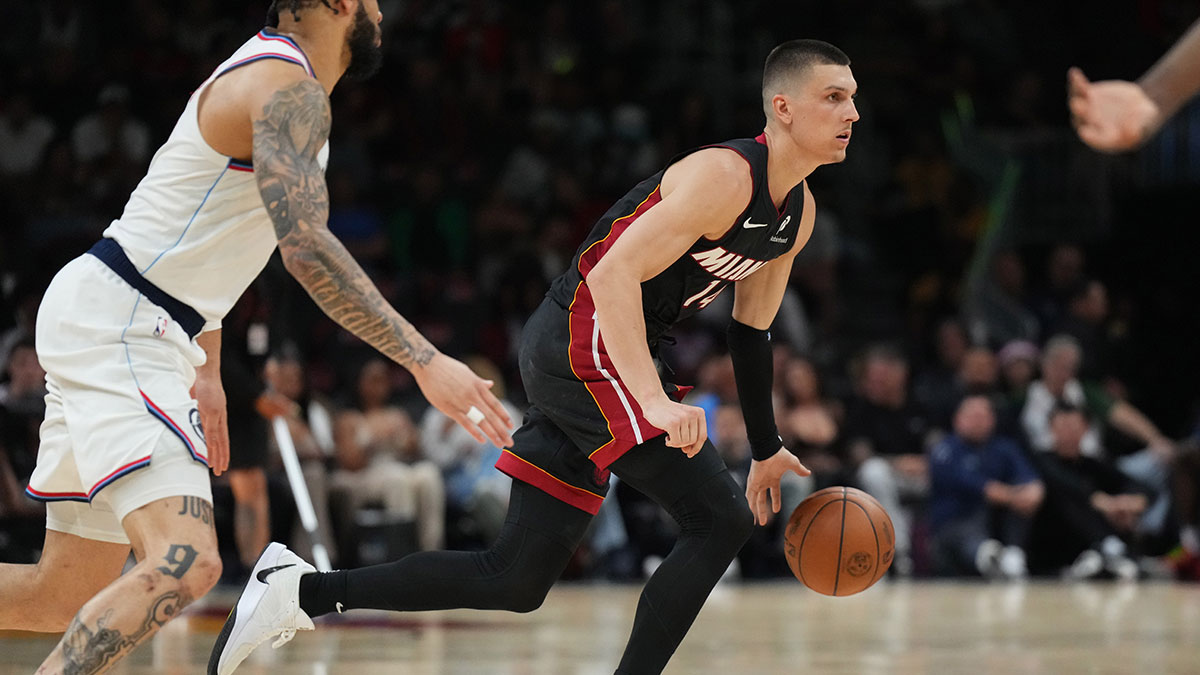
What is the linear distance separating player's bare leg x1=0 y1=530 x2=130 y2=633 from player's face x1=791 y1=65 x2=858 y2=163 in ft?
7.36

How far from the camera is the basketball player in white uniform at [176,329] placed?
3.37 meters

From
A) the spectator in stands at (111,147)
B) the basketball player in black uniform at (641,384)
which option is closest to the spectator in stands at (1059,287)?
the spectator in stands at (111,147)

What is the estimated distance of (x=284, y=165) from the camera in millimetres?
3406

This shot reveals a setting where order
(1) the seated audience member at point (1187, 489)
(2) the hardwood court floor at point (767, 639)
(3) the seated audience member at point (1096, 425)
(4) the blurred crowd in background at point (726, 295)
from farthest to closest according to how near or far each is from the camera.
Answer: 1. (3) the seated audience member at point (1096, 425)
2. (1) the seated audience member at point (1187, 489)
3. (4) the blurred crowd in background at point (726, 295)
4. (2) the hardwood court floor at point (767, 639)

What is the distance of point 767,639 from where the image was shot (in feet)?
23.7

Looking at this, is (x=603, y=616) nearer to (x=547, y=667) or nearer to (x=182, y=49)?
(x=547, y=667)

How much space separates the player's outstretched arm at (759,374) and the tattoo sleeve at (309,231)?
160cm

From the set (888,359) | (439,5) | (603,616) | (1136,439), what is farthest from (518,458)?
(439,5)

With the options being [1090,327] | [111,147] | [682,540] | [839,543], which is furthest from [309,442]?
[1090,327]

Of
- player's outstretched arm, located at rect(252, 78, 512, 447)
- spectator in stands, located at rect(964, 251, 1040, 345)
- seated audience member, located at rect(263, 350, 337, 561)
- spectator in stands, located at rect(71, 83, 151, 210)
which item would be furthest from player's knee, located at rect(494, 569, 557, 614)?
spectator in stands, located at rect(964, 251, 1040, 345)

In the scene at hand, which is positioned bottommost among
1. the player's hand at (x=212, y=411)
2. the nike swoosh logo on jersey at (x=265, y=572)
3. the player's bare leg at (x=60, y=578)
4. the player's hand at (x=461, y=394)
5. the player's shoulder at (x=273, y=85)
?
the nike swoosh logo on jersey at (x=265, y=572)

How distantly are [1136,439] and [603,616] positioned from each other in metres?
5.85

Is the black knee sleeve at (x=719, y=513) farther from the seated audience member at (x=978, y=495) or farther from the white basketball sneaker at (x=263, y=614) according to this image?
the seated audience member at (x=978, y=495)

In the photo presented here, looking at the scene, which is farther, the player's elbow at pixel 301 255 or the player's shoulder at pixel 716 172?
the player's shoulder at pixel 716 172
